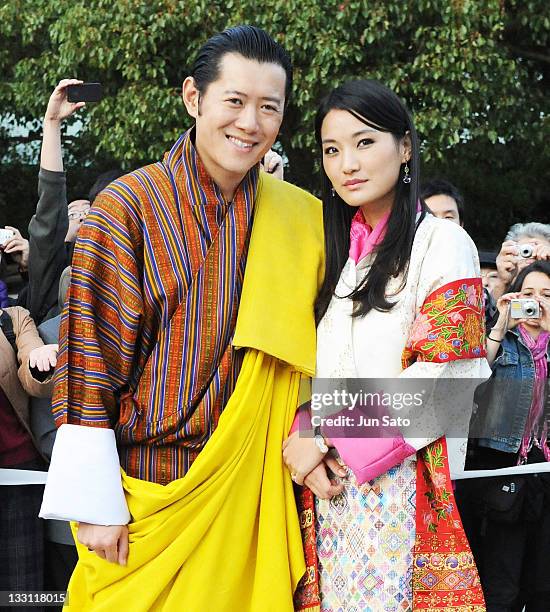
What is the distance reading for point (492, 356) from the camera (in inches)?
135

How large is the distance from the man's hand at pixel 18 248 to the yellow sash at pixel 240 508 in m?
1.69

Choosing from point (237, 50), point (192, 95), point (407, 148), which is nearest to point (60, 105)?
point (192, 95)

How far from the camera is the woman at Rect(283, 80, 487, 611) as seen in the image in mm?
2209

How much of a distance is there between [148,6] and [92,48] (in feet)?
2.03

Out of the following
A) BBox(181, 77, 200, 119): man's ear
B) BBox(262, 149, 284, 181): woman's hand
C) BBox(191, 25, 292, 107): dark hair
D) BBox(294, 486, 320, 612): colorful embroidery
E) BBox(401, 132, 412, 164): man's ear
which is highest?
BBox(262, 149, 284, 181): woman's hand

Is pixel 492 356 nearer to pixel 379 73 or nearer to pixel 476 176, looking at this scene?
pixel 379 73

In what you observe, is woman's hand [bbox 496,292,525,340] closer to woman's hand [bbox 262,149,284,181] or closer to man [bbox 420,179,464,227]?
man [bbox 420,179,464,227]

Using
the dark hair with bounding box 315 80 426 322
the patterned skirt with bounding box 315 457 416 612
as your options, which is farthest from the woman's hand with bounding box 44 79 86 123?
the patterned skirt with bounding box 315 457 416 612

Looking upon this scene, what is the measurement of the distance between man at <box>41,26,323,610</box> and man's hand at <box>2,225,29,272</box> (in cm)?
152

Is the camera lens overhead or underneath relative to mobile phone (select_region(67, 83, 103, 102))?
underneath

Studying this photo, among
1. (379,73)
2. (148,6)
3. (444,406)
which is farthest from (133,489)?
(148,6)

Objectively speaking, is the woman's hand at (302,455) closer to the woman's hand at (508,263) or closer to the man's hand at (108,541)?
the man's hand at (108,541)

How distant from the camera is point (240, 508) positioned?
2244mm

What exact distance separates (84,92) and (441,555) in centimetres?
203
